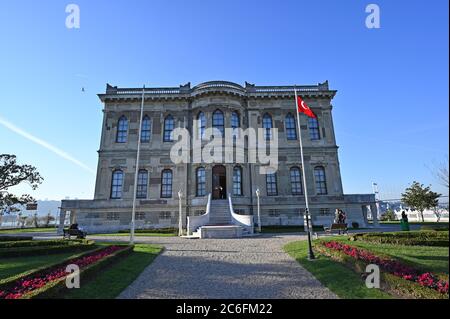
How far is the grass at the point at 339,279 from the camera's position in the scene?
20.2ft

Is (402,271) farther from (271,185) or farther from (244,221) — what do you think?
(271,185)

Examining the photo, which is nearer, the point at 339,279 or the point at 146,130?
the point at 339,279

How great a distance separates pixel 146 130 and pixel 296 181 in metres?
17.5

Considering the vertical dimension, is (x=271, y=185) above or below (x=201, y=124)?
below

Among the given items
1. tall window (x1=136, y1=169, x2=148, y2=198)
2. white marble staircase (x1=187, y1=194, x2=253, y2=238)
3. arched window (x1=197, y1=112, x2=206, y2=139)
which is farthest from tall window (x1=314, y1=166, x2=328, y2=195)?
tall window (x1=136, y1=169, x2=148, y2=198)

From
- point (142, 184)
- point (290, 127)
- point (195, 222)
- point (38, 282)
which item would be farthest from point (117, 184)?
point (38, 282)

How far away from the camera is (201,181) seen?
26547 mm

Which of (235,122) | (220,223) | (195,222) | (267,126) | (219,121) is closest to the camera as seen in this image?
(195,222)

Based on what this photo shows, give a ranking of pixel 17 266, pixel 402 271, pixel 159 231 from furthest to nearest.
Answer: pixel 159 231, pixel 17 266, pixel 402 271

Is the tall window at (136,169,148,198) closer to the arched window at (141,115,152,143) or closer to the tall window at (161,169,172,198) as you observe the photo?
the tall window at (161,169,172,198)

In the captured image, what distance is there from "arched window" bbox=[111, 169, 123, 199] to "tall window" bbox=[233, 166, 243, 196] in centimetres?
1208

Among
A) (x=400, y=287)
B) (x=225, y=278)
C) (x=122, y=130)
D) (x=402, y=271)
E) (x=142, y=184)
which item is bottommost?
(x=225, y=278)
